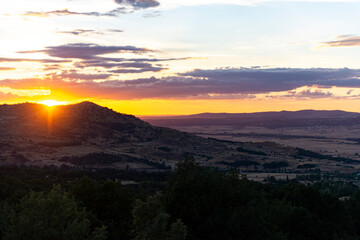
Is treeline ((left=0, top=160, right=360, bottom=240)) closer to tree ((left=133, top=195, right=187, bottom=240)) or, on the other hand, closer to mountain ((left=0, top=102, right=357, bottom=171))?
tree ((left=133, top=195, right=187, bottom=240))

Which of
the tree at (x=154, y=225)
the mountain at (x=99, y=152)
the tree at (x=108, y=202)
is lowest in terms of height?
the mountain at (x=99, y=152)

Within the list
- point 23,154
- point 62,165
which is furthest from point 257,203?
point 23,154

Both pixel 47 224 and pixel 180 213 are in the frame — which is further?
pixel 180 213

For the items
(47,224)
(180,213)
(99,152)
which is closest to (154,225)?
(47,224)

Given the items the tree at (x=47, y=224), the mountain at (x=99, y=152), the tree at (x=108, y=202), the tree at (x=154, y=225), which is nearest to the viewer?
the tree at (x=47, y=224)

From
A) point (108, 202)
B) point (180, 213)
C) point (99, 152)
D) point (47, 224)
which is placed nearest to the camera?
point (47, 224)

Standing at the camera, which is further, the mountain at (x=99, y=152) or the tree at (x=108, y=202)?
the mountain at (x=99, y=152)

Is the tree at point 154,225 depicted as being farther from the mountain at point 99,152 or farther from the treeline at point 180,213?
the mountain at point 99,152

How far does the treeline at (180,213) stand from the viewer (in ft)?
85.4

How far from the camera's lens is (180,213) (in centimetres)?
3250

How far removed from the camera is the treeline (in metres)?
26.0

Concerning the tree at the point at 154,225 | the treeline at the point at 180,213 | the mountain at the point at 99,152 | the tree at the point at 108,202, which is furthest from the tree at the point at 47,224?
the mountain at the point at 99,152

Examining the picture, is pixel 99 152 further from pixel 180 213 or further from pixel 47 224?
pixel 47 224

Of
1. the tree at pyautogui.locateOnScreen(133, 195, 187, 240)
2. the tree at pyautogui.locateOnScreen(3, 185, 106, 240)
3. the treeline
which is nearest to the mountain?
the treeline
